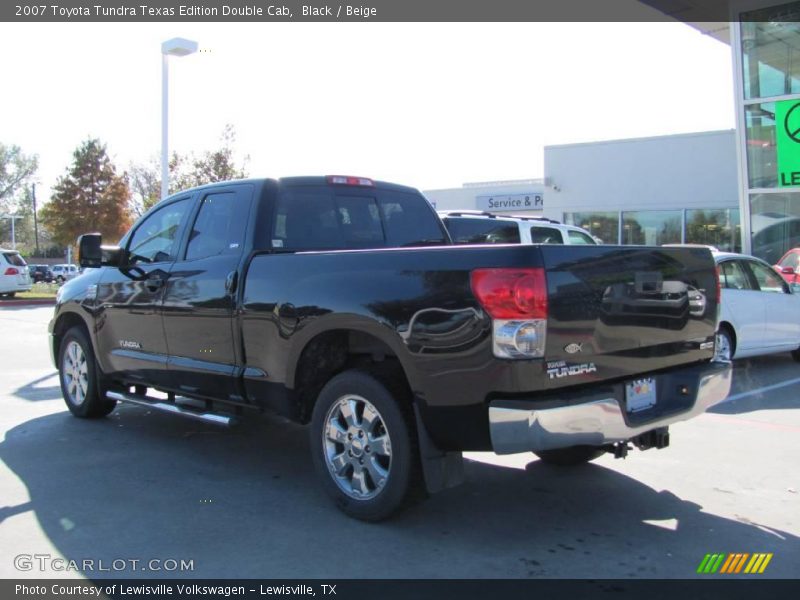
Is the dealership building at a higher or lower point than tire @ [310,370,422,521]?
higher

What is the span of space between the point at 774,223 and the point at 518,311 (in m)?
15.9

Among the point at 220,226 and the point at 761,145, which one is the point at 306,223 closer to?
the point at 220,226

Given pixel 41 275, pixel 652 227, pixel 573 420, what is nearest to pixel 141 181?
pixel 41 275

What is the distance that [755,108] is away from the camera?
1688 cm

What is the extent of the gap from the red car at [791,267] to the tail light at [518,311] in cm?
975

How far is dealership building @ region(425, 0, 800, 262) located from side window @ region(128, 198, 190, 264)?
1336 centimetres

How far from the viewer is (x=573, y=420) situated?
11.6 feet

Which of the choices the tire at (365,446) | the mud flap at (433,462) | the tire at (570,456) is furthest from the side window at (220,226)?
the tire at (570,456)

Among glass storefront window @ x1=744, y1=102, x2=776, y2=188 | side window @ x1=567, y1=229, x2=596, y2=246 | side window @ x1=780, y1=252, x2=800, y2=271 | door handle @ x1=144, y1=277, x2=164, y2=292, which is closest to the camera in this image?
door handle @ x1=144, y1=277, x2=164, y2=292

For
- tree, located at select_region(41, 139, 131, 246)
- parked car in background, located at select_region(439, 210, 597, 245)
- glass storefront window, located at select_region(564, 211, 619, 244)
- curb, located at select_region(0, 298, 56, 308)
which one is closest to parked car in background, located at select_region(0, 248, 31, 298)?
curb, located at select_region(0, 298, 56, 308)

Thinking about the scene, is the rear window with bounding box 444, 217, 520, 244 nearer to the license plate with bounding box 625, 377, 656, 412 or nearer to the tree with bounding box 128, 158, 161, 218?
the license plate with bounding box 625, 377, 656, 412

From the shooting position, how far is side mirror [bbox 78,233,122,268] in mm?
5977

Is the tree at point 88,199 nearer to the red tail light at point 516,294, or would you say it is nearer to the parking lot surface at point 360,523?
the parking lot surface at point 360,523

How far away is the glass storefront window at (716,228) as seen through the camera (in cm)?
2039
